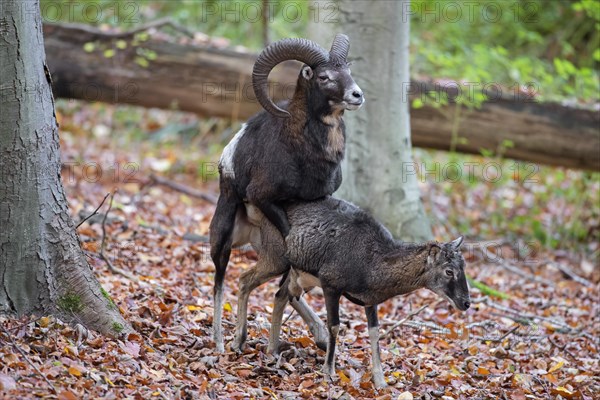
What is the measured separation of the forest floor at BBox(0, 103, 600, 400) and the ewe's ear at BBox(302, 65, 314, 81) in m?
2.54

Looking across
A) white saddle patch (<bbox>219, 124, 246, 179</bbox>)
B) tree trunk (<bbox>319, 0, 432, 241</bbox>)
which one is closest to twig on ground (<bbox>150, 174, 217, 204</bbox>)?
tree trunk (<bbox>319, 0, 432, 241</bbox>)

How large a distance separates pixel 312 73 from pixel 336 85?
281 millimetres

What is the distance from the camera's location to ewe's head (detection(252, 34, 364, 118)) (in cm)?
677

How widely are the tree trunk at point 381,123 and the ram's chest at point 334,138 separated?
2.66m

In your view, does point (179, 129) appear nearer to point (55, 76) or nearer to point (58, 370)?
point (55, 76)

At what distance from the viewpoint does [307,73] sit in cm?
694

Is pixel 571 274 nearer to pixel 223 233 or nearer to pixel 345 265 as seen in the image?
pixel 345 265

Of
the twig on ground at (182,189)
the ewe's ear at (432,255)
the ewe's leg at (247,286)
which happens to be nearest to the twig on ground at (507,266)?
the twig on ground at (182,189)

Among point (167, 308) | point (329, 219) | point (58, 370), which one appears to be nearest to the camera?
point (58, 370)

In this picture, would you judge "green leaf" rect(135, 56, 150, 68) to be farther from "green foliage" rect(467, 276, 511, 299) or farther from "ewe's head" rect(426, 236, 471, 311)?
"ewe's head" rect(426, 236, 471, 311)

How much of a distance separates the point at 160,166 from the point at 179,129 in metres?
3.28

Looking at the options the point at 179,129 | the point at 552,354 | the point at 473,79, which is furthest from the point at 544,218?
the point at 179,129

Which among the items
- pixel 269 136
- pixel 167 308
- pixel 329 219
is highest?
pixel 269 136

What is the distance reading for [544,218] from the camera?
14.9 metres
